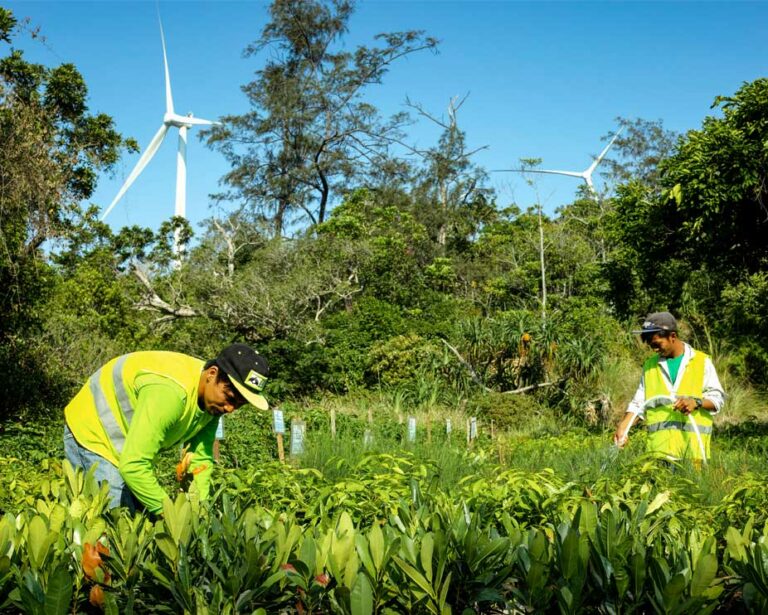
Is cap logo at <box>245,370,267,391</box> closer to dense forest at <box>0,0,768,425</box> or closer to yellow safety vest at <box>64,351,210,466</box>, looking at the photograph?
yellow safety vest at <box>64,351,210,466</box>

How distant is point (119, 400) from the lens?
3994 mm

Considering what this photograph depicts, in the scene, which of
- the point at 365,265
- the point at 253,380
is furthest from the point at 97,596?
the point at 365,265

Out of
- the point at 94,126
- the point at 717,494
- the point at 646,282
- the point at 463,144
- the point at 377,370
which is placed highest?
the point at 463,144

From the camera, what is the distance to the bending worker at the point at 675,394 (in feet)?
19.9

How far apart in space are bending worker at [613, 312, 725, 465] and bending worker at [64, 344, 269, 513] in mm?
3289

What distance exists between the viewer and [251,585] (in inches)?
102

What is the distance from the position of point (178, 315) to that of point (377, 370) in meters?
5.55

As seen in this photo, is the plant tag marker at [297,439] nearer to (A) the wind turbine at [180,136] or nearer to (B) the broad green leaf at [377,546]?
(B) the broad green leaf at [377,546]

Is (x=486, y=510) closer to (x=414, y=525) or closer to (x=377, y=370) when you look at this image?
(x=414, y=525)

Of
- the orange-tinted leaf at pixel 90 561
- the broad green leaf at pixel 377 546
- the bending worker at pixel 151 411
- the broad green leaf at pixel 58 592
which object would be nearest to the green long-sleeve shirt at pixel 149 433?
the bending worker at pixel 151 411

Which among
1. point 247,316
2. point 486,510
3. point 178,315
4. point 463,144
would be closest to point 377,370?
point 247,316

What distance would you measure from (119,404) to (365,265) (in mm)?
19413

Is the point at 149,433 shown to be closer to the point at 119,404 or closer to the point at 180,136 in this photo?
the point at 119,404

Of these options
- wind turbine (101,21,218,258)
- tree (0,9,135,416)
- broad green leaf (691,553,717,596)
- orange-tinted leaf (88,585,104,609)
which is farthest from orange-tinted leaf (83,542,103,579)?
wind turbine (101,21,218,258)
